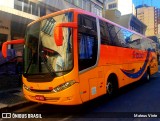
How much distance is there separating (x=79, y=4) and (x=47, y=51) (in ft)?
56.7

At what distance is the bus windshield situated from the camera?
5.90m

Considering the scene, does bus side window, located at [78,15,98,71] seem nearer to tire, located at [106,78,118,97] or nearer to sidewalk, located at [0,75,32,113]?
tire, located at [106,78,118,97]

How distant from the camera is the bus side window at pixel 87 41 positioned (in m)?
6.30

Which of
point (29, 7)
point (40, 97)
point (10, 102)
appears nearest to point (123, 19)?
point (29, 7)

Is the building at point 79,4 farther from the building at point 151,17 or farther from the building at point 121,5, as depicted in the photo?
the building at point 151,17

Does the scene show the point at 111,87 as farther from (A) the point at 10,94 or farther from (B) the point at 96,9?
(B) the point at 96,9

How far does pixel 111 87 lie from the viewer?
26.8 feet

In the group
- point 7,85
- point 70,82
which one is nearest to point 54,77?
point 70,82

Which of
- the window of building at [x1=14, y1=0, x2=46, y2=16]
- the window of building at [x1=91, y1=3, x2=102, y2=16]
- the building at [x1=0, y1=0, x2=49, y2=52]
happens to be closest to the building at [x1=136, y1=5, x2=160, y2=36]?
the window of building at [x1=91, y1=3, x2=102, y2=16]

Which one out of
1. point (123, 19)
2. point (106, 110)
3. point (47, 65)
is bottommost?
point (106, 110)

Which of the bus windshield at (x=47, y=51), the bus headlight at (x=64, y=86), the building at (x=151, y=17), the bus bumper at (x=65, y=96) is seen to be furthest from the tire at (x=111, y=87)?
the building at (x=151, y=17)

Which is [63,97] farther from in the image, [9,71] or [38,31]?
[9,71]

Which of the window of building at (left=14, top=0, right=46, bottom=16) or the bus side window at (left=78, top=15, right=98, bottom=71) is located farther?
the window of building at (left=14, top=0, right=46, bottom=16)

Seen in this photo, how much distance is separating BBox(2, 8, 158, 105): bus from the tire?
4cm
